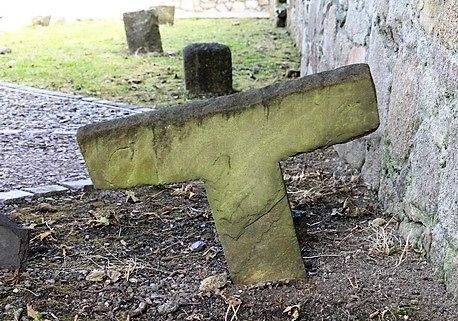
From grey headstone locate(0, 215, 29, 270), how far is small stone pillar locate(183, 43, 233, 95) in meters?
3.71

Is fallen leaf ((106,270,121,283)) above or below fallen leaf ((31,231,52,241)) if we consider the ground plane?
above

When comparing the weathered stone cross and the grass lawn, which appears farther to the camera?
the grass lawn

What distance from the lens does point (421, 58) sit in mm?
2711

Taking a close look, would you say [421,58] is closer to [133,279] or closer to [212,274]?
[212,274]

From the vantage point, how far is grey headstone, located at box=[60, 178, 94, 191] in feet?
12.1

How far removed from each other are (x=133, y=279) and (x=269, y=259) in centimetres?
51

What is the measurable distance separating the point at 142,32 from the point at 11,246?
243 inches

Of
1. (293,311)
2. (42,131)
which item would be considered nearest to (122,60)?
(42,131)

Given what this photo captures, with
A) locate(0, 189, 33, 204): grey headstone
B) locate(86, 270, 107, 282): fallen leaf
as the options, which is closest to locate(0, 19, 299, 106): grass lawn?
locate(0, 189, 33, 204): grey headstone

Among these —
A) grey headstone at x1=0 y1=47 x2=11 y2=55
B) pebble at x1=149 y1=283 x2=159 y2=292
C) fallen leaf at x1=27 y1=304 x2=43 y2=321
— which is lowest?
grey headstone at x1=0 y1=47 x2=11 y2=55

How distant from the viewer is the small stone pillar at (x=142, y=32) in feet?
28.2

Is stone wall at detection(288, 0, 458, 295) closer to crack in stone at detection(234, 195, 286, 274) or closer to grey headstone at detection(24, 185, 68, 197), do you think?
crack in stone at detection(234, 195, 286, 274)

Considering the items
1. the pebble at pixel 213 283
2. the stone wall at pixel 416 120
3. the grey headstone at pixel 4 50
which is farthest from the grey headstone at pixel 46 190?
the grey headstone at pixel 4 50

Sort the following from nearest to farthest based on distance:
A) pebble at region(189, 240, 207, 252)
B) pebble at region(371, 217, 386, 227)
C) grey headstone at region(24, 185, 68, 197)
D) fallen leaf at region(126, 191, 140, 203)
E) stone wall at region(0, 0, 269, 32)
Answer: pebble at region(189, 240, 207, 252) → pebble at region(371, 217, 386, 227) → fallen leaf at region(126, 191, 140, 203) → grey headstone at region(24, 185, 68, 197) → stone wall at region(0, 0, 269, 32)
